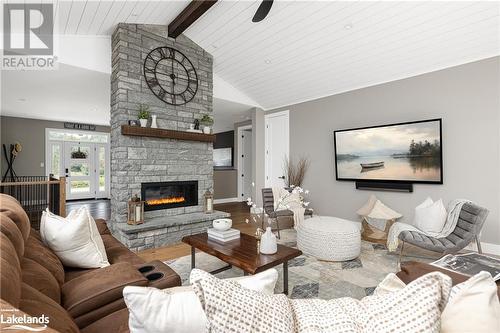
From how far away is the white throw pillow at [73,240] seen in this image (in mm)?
1674

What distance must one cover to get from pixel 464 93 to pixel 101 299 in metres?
4.71

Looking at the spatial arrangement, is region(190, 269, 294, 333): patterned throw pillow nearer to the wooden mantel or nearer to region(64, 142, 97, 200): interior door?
the wooden mantel

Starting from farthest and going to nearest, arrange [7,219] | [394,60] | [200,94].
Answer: [200,94]
[394,60]
[7,219]

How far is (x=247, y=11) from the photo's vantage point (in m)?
3.48

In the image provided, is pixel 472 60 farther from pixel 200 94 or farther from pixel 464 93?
pixel 200 94

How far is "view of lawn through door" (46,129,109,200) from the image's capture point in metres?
7.82

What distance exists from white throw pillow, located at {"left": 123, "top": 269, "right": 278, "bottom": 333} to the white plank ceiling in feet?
11.7

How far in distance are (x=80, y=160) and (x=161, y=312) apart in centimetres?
925

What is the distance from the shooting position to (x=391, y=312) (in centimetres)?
72

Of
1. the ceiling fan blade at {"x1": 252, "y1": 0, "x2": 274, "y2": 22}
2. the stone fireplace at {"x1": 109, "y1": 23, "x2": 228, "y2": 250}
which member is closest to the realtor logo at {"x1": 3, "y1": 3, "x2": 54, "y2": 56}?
the stone fireplace at {"x1": 109, "y1": 23, "x2": 228, "y2": 250}

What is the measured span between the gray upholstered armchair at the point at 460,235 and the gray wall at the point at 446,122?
91 centimetres

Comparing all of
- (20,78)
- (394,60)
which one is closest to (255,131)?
(394,60)

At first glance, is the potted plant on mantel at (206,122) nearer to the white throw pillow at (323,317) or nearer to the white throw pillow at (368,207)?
the white throw pillow at (368,207)

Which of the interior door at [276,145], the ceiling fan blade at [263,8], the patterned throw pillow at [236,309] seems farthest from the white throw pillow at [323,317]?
the interior door at [276,145]
